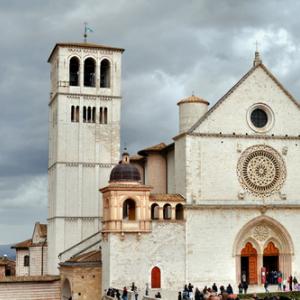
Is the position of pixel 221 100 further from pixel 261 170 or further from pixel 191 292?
pixel 191 292

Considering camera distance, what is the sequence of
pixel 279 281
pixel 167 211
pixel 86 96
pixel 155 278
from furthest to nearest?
pixel 86 96 → pixel 167 211 → pixel 279 281 → pixel 155 278

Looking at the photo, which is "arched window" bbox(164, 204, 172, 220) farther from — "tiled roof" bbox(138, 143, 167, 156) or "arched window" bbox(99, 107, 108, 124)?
"arched window" bbox(99, 107, 108, 124)

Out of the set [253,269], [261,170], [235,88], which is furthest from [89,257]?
[235,88]

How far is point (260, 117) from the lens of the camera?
50.2m

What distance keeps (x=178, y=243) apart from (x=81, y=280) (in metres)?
6.99

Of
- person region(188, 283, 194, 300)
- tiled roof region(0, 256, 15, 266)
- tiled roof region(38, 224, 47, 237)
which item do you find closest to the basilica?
person region(188, 283, 194, 300)

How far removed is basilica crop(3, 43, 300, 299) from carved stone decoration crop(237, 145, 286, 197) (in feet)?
0.24

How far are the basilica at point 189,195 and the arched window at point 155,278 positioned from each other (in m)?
0.07

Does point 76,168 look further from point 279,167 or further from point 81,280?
point 279,167

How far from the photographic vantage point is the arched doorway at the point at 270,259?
49.8 metres

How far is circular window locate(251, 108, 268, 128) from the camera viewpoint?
1966 inches

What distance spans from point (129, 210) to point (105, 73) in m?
15.6

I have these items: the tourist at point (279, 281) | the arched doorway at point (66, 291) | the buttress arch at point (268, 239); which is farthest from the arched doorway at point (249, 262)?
the arched doorway at point (66, 291)

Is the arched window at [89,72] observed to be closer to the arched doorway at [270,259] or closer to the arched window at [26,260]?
→ the arched window at [26,260]
